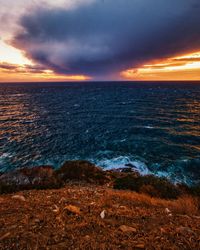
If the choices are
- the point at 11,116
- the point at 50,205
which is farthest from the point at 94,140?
the point at 11,116

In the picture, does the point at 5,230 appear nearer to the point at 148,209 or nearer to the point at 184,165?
the point at 148,209

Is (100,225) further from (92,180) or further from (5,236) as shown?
(92,180)

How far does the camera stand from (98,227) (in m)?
6.59

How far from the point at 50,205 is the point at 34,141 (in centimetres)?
2352

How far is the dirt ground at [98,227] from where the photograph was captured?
5.49 metres

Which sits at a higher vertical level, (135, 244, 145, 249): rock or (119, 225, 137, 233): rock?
(135, 244, 145, 249): rock

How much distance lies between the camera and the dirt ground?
5492 mm

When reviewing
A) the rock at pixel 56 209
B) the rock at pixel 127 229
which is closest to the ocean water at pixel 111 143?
the rock at pixel 56 209

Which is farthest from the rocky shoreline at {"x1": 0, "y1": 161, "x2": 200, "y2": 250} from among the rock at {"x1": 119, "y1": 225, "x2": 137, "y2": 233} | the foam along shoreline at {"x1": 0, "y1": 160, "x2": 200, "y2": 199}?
the foam along shoreline at {"x1": 0, "y1": 160, "x2": 200, "y2": 199}

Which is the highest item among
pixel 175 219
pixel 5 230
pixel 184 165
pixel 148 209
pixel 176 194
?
pixel 5 230

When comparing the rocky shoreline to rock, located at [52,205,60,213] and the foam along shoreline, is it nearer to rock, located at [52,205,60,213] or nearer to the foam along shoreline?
rock, located at [52,205,60,213]

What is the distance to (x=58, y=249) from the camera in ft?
17.0

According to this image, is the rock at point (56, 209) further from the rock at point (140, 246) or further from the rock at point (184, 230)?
the rock at point (184, 230)

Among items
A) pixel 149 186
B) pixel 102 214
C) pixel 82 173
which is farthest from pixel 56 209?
pixel 82 173
